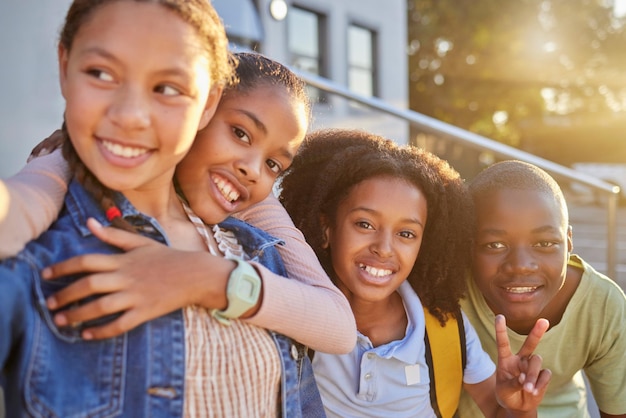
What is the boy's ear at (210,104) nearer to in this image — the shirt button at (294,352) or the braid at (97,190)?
the braid at (97,190)

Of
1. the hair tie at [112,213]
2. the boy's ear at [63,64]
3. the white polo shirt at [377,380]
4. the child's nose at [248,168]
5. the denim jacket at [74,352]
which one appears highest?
the boy's ear at [63,64]

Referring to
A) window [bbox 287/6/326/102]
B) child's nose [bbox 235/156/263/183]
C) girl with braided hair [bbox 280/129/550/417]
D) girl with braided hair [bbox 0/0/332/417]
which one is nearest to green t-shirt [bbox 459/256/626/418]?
girl with braided hair [bbox 280/129/550/417]

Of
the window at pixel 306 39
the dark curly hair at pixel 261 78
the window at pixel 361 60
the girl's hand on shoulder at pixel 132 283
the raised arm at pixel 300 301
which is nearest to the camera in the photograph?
the girl's hand on shoulder at pixel 132 283

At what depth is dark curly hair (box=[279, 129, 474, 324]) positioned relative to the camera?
85.7 inches

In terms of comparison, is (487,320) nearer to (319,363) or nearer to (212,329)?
(319,363)

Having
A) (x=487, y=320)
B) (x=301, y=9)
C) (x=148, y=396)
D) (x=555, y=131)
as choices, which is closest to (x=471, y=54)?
(x=555, y=131)

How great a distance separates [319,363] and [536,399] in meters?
0.60

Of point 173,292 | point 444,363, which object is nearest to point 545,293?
point 444,363

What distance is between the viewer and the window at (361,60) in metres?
11.8

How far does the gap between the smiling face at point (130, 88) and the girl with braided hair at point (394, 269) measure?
91cm

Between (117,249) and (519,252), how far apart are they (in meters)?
1.43

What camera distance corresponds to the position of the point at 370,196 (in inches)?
83.0

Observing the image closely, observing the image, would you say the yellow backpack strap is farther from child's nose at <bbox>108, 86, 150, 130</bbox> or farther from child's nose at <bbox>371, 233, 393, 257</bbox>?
child's nose at <bbox>108, 86, 150, 130</bbox>

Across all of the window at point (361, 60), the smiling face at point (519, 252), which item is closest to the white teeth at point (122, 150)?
the smiling face at point (519, 252)
